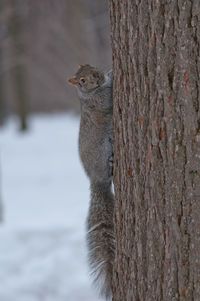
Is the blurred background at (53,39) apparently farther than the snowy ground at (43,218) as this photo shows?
Yes

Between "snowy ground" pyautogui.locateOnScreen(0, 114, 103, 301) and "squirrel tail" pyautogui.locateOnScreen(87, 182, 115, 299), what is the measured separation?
0.38 m

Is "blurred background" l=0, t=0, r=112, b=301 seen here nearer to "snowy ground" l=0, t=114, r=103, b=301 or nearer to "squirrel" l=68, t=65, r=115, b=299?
"snowy ground" l=0, t=114, r=103, b=301

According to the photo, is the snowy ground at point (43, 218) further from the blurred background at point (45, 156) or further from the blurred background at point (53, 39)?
the blurred background at point (53, 39)

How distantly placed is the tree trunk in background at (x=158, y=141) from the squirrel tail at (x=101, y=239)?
29cm

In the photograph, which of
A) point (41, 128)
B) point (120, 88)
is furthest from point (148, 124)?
point (41, 128)

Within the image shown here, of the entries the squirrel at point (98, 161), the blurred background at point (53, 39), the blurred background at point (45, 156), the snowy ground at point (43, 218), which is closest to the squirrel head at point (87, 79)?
the squirrel at point (98, 161)

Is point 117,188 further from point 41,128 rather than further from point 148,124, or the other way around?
point 41,128

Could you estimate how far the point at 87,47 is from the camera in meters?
11.2

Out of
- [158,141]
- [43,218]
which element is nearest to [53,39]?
[43,218]

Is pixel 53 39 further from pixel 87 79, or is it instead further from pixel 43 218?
pixel 87 79

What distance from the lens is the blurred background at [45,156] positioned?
4.25 metres

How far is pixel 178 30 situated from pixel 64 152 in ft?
35.4

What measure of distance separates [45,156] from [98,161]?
31.3ft

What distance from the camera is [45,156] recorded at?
1212 cm
